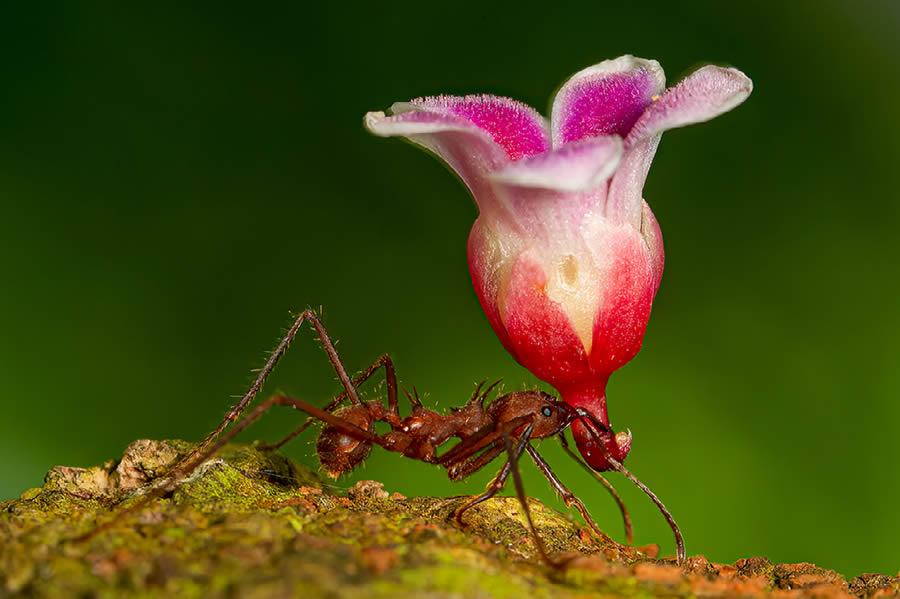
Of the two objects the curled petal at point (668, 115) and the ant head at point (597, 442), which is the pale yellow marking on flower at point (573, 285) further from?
the ant head at point (597, 442)

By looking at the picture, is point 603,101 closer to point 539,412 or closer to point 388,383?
point 539,412

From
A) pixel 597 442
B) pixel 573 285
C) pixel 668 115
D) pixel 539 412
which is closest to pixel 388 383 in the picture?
pixel 539 412

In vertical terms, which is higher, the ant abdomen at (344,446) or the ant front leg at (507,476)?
the ant abdomen at (344,446)

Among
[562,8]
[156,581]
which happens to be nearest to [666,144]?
[562,8]

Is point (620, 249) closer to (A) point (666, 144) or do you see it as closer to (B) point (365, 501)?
(B) point (365, 501)

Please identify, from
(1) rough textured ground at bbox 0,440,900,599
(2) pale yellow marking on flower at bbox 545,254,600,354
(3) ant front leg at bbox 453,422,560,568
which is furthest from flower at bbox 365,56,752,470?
(1) rough textured ground at bbox 0,440,900,599

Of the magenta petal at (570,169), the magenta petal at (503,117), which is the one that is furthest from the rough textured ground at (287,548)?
the magenta petal at (503,117)

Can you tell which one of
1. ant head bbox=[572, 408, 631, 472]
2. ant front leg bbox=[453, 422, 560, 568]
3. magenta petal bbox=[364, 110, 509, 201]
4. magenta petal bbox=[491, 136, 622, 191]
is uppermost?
magenta petal bbox=[364, 110, 509, 201]

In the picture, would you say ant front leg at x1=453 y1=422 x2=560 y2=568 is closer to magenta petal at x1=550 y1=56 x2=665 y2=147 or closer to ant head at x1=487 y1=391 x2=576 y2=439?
ant head at x1=487 y1=391 x2=576 y2=439
